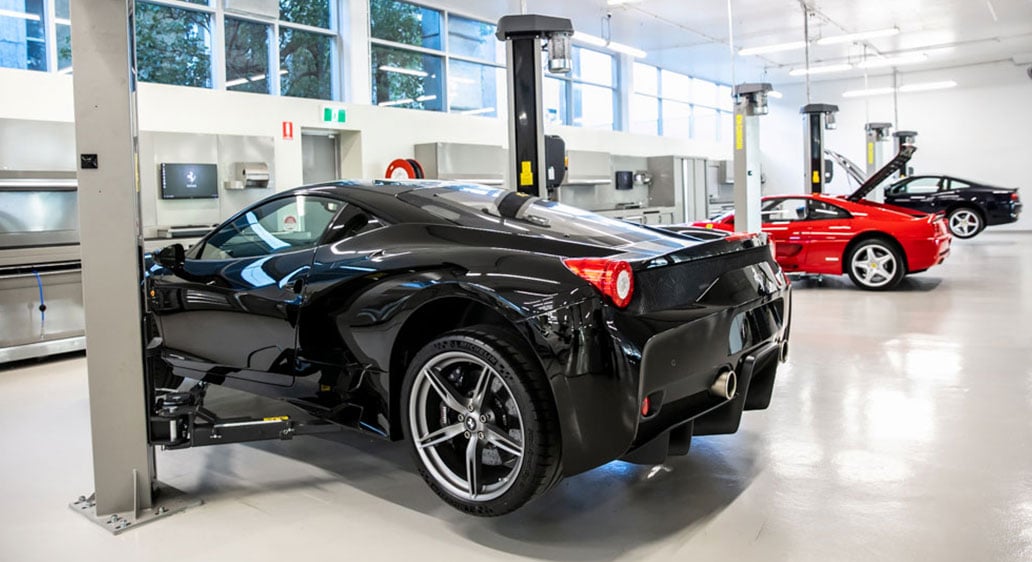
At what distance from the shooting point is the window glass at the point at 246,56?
941cm

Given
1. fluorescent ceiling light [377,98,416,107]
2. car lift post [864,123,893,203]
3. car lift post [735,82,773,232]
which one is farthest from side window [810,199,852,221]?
car lift post [864,123,893,203]

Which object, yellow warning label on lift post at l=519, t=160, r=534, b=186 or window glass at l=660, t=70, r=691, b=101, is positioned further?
window glass at l=660, t=70, r=691, b=101

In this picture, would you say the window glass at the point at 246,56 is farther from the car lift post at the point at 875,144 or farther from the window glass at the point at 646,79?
the car lift post at the point at 875,144

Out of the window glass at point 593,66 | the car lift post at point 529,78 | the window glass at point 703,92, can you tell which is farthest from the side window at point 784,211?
the window glass at point 703,92

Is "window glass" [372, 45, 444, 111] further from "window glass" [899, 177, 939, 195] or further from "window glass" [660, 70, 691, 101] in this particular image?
"window glass" [899, 177, 939, 195]

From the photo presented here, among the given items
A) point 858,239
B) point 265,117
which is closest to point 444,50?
point 265,117

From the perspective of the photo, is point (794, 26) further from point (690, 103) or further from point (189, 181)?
point (189, 181)

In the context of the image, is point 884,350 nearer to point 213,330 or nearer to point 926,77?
point 213,330

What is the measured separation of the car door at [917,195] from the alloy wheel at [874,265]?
21.8ft

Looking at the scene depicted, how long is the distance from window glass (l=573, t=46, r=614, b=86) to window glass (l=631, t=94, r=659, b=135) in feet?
3.48

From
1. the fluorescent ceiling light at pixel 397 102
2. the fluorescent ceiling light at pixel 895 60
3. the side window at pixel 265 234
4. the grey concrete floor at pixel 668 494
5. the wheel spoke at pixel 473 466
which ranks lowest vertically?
the grey concrete floor at pixel 668 494

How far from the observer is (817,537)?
2484 millimetres

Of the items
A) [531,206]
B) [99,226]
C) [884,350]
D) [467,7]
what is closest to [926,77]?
[467,7]

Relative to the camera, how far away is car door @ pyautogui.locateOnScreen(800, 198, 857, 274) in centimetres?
841
